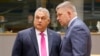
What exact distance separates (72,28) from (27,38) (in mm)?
794

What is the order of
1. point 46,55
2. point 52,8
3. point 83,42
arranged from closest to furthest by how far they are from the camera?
point 83,42 < point 46,55 < point 52,8

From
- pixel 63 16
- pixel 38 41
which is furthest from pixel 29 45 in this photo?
pixel 63 16

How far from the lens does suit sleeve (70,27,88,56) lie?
12.0 ft

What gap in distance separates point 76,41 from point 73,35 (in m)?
0.09

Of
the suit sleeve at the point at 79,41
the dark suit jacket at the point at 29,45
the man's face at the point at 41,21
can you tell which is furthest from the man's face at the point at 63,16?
the dark suit jacket at the point at 29,45

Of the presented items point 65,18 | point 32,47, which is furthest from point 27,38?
point 65,18

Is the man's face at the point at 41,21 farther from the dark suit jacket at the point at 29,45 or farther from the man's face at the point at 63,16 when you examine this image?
the man's face at the point at 63,16

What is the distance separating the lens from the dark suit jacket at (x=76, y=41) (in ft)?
12.0

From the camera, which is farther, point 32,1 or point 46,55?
point 32,1

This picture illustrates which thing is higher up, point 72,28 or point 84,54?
point 72,28

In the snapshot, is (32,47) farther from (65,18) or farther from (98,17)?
(98,17)

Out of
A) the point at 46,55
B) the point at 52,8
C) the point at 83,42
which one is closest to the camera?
the point at 83,42

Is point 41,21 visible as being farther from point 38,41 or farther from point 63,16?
point 63,16

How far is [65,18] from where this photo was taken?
378 cm
